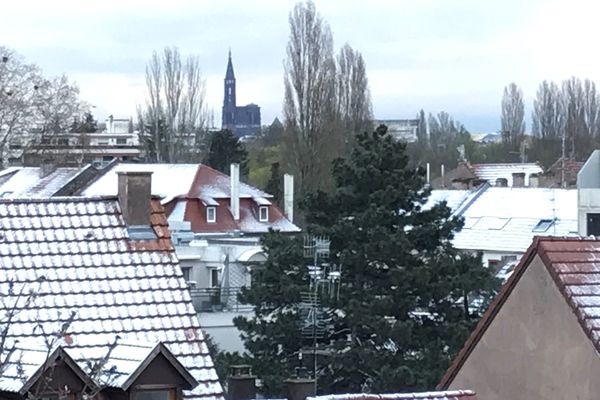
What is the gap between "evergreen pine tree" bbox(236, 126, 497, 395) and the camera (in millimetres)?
27312

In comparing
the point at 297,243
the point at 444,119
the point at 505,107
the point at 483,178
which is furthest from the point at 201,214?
the point at 444,119

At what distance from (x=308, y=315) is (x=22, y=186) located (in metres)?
30.2

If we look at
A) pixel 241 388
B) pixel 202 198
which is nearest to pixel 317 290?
pixel 241 388

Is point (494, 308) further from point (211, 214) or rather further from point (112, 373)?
point (211, 214)

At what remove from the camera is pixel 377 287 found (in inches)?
1128

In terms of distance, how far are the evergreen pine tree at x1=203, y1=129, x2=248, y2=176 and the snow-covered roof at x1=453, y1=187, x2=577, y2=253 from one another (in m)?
20.5

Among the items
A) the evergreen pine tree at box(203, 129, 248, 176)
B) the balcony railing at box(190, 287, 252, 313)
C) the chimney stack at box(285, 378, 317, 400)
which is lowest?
the balcony railing at box(190, 287, 252, 313)

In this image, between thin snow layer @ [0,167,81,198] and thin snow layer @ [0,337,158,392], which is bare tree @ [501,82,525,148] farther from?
thin snow layer @ [0,337,158,392]

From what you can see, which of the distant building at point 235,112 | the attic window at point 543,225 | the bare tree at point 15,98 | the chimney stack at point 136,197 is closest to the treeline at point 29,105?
the bare tree at point 15,98

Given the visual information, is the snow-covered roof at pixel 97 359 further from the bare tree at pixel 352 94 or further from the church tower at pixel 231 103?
the church tower at pixel 231 103

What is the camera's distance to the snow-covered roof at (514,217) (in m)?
59.5

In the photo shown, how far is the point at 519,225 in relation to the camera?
6109 centimetres

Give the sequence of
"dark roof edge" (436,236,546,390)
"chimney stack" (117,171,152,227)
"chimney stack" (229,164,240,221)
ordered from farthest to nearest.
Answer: "chimney stack" (229,164,240,221) → "dark roof edge" (436,236,546,390) → "chimney stack" (117,171,152,227)

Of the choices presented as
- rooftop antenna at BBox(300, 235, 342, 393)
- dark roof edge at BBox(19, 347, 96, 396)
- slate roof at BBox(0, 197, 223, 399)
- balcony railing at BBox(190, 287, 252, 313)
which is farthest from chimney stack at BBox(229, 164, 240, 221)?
dark roof edge at BBox(19, 347, 96, 396)
